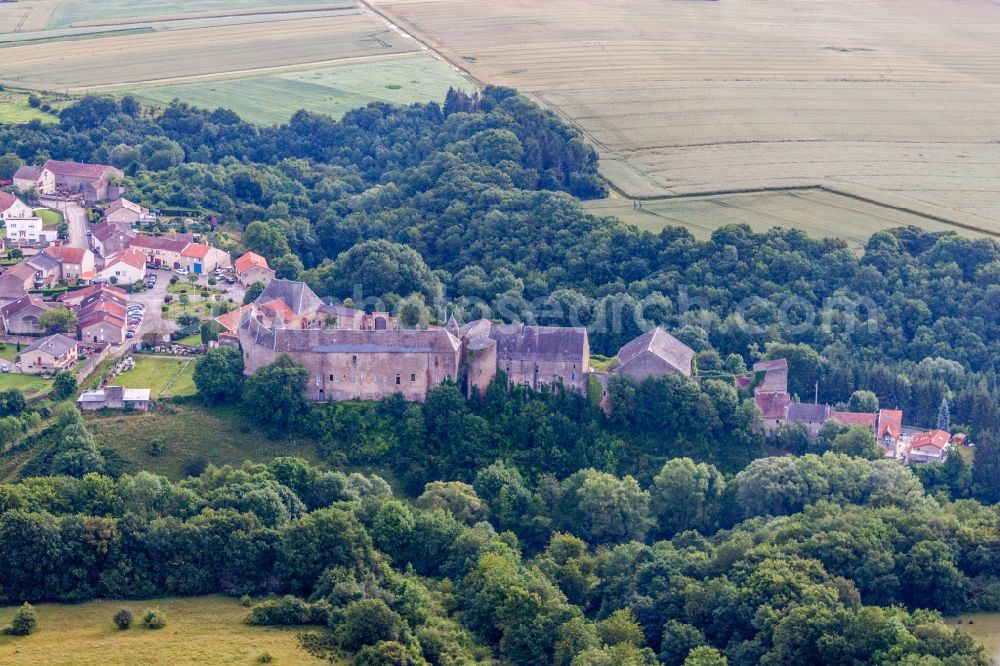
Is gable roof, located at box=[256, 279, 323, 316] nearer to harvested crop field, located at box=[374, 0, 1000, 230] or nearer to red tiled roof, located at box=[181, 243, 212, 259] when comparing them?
red tiled roof, located at box=[181, 243, 212, 259]

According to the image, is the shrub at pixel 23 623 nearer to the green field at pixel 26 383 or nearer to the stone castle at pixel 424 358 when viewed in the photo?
the green field at pixel 26 383

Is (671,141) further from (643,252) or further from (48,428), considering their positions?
(48,428)

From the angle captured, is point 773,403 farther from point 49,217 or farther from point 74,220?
point 49,217

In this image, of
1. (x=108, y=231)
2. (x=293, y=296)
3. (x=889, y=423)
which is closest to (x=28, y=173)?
(x=108, y=231)

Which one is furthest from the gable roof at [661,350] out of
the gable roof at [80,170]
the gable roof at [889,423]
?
the gable roof at [80,170]

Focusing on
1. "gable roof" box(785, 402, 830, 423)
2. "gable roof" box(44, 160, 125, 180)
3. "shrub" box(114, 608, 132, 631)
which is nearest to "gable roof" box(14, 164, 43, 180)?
"gable roof" box(44, 160, 125, 180)

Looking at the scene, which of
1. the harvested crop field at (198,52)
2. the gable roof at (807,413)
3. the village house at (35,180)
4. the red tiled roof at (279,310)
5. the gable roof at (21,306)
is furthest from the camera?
the harvested crop field at (198,52)
